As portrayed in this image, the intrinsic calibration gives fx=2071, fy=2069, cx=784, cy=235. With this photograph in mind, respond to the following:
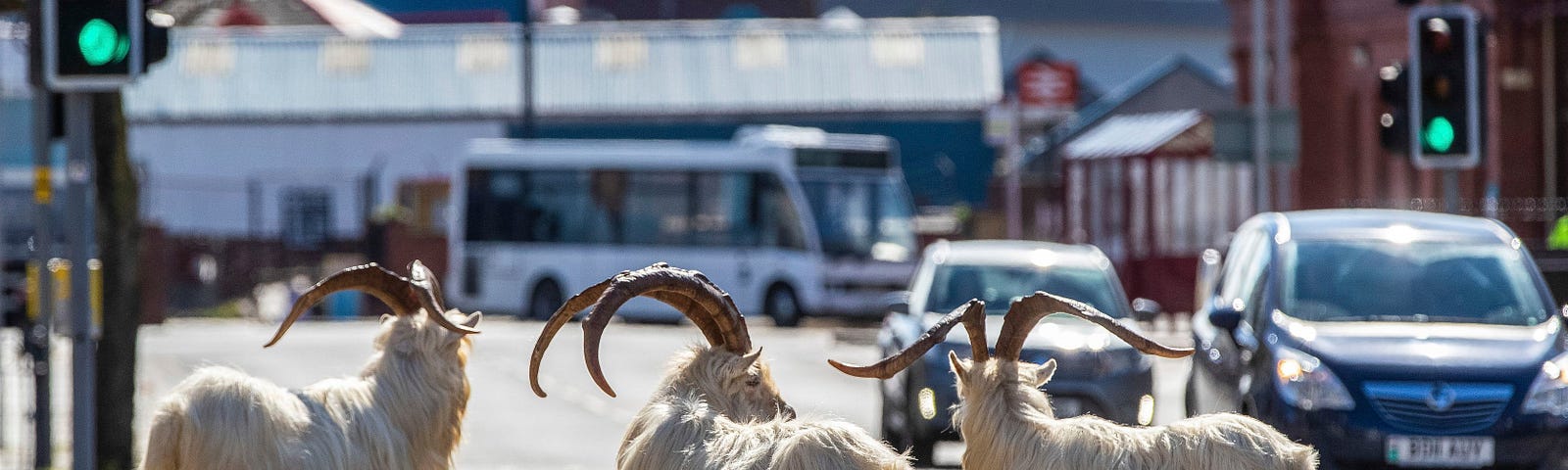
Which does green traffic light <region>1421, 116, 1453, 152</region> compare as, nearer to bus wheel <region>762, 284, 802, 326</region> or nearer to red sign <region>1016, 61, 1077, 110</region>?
bus wheel <region>762, 284, 802, 326</region>

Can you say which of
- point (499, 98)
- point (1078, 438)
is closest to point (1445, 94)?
point (1078, 438)

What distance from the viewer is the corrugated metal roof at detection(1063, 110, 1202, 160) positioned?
3247 centimetres

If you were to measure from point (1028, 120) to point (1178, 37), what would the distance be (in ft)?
61.3

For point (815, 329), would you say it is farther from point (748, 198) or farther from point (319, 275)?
A: point (319, 275)

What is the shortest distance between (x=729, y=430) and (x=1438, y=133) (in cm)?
958

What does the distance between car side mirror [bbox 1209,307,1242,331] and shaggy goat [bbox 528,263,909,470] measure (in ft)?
16.0

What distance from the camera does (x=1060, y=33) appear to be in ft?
223

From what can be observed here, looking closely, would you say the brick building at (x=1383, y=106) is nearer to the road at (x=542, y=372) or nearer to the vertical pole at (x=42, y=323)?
the road at (x=542, y=372)

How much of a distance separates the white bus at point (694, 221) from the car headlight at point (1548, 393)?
2176cm

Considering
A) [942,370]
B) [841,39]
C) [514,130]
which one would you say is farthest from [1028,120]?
[942,370]

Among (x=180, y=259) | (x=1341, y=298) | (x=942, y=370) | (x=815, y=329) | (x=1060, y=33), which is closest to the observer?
(x=1341, y=298)

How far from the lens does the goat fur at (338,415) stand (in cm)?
686

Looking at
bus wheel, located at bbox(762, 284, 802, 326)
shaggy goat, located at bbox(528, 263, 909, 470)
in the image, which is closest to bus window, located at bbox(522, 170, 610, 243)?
bus wheel, located at bbox(762, 284, 802, 326)

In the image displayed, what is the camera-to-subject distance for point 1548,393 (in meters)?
10.3
